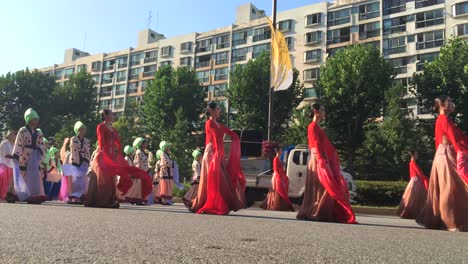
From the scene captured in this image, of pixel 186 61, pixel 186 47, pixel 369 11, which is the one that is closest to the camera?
pixel 369 11

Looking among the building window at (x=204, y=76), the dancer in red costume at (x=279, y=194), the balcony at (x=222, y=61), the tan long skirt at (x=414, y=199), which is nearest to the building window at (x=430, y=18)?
the balcony at (x=222, y=61)

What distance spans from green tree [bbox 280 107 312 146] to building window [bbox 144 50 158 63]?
3715 cm

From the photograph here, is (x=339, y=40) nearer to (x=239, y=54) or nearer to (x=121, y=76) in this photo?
(x=239, y=54)

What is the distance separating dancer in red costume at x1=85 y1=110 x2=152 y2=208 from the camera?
8.11 metres

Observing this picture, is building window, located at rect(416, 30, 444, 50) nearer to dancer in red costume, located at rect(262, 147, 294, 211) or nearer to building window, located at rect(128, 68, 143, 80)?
dancer in red costume, located at rect(262, 147, 294, 211)

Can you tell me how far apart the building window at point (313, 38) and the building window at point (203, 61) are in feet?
47.2

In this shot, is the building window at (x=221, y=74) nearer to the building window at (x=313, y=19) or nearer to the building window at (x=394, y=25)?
the building window at (x=313, y=19)

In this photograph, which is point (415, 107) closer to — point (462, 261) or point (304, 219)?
point (304, 219)

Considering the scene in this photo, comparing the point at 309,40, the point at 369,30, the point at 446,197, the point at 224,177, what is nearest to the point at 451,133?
the point at 446,197

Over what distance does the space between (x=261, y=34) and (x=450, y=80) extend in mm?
28138

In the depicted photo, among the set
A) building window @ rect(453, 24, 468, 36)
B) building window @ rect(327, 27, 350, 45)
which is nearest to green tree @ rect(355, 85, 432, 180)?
building window @ rect(453, 24, 468, 36)

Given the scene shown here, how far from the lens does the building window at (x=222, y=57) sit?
2203 inches

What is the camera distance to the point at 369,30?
148 feet

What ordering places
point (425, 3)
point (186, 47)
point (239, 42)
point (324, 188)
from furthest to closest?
point (186, 47) → point (239, 42) → point (425, 3) → point (324, 188)
